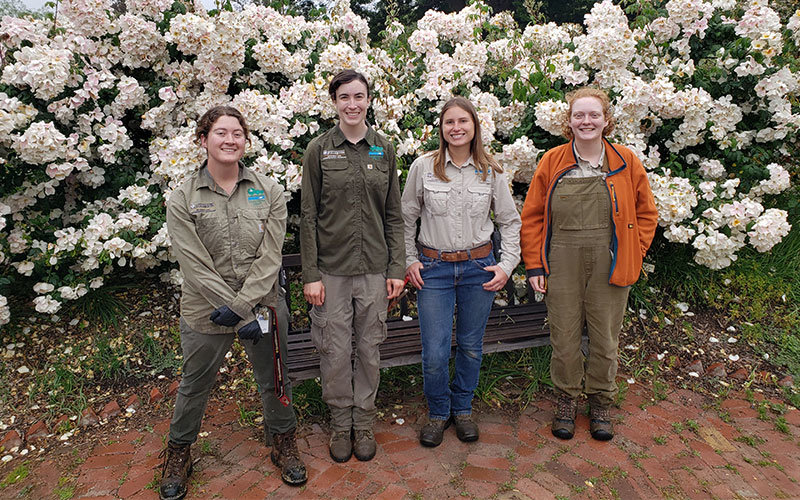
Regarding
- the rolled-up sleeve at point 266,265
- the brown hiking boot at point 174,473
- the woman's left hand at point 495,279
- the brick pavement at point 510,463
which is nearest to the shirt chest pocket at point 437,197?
the woman's left hand at point 495,279

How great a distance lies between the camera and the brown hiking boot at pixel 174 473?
2.67 meters

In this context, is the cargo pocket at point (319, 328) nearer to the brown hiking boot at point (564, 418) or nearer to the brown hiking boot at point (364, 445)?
the brown hiking boot at point (364, 445)

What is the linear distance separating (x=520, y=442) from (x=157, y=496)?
2.07m

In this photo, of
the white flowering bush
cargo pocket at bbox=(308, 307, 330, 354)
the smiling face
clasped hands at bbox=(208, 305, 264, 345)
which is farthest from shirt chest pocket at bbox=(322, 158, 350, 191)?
the white flowering bush

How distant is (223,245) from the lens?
8.25 ft

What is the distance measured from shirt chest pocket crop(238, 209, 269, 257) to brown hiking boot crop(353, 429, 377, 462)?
1254 millimetres

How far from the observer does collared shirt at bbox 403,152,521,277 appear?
2.88 metres

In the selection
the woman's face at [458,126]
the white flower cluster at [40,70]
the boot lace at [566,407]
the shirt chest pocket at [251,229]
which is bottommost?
the boot lace at [566,407]

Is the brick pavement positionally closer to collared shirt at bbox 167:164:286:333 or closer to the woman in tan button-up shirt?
the woman in tan button-up shirt

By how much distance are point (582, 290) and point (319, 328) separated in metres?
1.57

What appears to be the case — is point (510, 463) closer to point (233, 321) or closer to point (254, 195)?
point (233, 321)

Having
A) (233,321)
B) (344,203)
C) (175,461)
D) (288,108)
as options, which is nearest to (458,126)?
(344,203)

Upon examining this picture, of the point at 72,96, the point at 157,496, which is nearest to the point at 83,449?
the point at 157,496

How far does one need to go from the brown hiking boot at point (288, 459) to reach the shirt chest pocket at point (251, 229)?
3.50 feet
